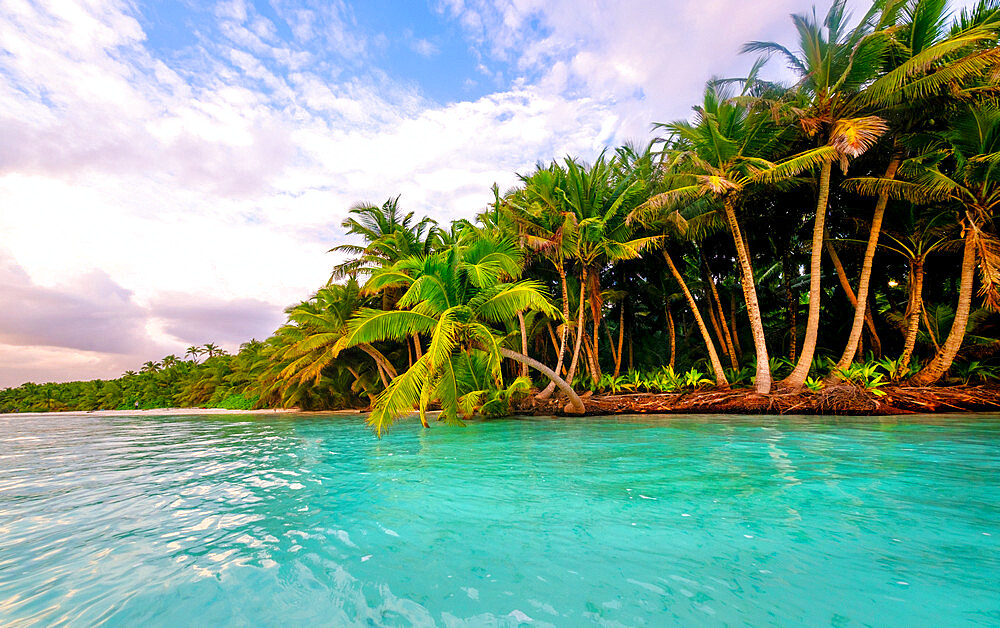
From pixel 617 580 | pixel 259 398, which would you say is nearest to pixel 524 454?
pixel 617 580

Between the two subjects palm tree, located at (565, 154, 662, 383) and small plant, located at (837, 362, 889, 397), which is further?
palm tree, located at (565, 154, 662, 383)

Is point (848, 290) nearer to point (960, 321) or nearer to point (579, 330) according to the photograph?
point (960, 321)

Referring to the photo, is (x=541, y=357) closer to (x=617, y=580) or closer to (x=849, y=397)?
(x=849, y=397)

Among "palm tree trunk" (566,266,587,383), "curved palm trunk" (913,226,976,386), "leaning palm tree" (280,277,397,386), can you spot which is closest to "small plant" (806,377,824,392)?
"curved palm trunk" (913,226,976,386)

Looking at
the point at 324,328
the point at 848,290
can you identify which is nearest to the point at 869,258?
the point at 848,290

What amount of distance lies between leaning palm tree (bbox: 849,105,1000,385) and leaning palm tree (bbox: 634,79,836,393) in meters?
2.24

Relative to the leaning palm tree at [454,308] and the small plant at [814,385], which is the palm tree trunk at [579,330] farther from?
the small plant at [814,385]

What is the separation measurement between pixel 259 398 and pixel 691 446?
26.6m

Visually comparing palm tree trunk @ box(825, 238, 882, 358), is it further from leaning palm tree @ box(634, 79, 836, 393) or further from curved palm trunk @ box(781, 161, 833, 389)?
leaning palm tree @ box(634, 79, 836, 393)

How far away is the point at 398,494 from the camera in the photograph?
4168mm

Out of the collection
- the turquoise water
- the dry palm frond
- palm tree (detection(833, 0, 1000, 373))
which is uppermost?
palm tree (detection(833, 0, 1000, 373))

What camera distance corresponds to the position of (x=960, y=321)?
426 inches

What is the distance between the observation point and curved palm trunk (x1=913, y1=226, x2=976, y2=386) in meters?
10.7

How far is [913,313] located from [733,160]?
6815 mm
